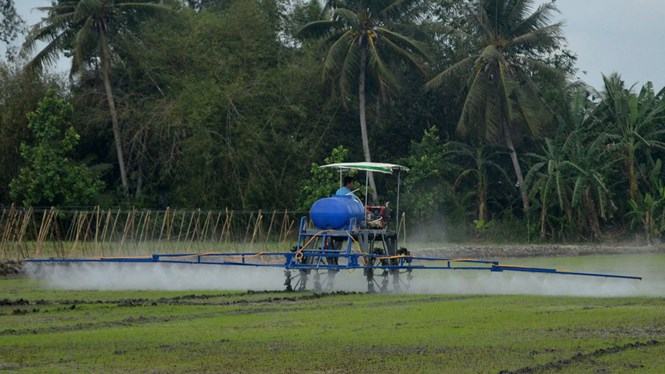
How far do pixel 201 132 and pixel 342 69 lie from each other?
6956 millimetres

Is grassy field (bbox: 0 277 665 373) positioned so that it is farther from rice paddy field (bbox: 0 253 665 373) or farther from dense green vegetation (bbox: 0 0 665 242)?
dense green vegetation (bbox: 0 0 665 242)

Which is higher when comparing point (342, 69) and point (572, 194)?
point (342, 69)

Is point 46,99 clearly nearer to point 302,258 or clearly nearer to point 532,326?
point 302,258

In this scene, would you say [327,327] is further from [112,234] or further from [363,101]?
[363,101]

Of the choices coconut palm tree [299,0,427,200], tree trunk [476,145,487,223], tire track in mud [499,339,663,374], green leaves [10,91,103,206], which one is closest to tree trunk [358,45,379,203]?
coconut palm tree [299,0,427,200]

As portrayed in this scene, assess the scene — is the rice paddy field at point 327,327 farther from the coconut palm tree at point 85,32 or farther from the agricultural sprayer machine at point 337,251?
the coconut palm tree at point 85,32

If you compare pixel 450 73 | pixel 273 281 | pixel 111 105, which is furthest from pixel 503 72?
pixel 273 281

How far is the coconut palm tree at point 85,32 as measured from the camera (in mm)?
56281

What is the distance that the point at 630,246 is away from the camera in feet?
189

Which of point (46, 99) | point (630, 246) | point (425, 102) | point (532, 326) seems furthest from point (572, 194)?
point (532, 326)

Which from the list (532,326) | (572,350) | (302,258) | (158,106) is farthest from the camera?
(158,106)

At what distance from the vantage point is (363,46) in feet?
193

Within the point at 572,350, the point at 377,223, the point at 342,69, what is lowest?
the point at 572,350

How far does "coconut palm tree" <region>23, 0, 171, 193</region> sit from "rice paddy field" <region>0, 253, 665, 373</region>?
25.3 metres
